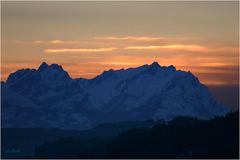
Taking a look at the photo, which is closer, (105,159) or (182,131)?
(105,159)

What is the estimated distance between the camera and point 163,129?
6801 inches

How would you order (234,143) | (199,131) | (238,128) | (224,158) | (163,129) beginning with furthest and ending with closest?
(163,129) < (199,131) < (238,128) < (234,143) < (224,158)

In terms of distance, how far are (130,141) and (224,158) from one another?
54.6 m

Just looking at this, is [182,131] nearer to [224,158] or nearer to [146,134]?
[146,134]

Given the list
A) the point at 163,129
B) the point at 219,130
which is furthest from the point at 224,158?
the point at 163,129

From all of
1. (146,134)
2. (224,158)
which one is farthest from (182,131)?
(224,158)

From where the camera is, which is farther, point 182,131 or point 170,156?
point 182,131

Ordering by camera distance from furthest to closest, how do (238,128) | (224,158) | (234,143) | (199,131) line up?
(199,131) → (238,128) → (234,143) → (224,158)

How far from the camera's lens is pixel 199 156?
125062mm

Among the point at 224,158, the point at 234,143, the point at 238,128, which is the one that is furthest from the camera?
the point at 238,128

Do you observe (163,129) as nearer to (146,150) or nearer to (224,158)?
(146,150)

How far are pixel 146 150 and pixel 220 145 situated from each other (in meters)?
22.5

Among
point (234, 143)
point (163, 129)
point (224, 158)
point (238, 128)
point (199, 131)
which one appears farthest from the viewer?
point (163, 129)

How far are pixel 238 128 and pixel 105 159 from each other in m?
22.0
